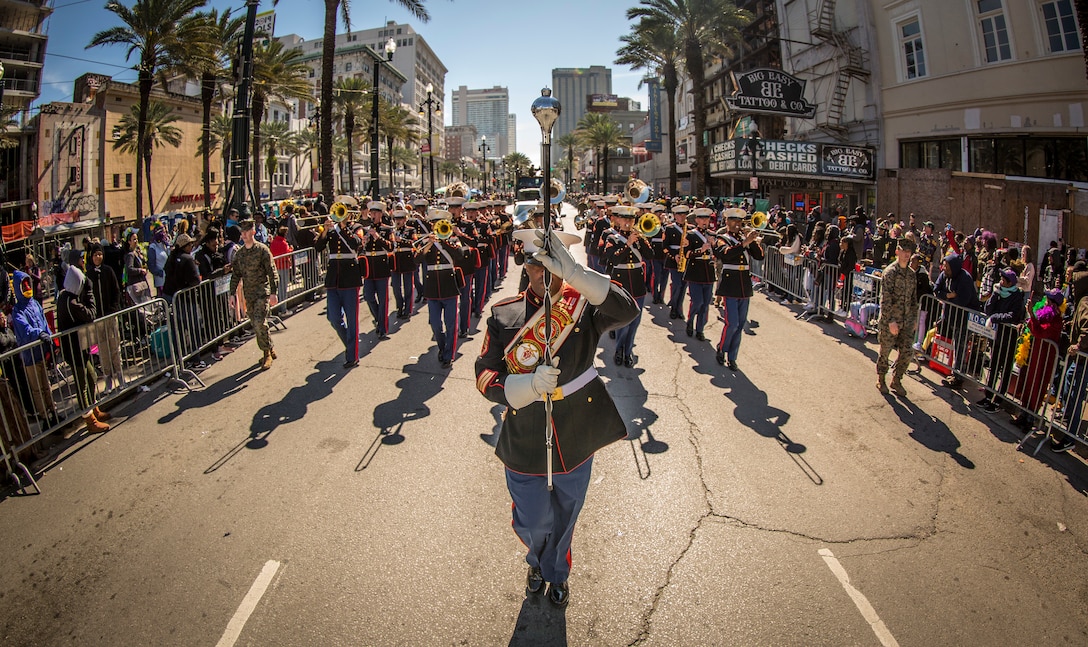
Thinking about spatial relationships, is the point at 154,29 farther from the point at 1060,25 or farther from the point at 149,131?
the point at 1060,25

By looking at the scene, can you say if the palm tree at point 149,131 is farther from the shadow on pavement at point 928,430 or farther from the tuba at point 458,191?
the shadow on pavement at point 928,430

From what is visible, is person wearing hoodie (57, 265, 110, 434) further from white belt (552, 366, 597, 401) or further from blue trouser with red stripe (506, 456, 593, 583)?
white belt (552, 366, 597, 401)

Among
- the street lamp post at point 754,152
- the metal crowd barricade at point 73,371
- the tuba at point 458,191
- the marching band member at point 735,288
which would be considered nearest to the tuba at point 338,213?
the metal crowd barricade at point 73,371

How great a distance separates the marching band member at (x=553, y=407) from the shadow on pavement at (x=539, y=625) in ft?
0.24

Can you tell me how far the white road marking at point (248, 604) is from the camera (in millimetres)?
3429

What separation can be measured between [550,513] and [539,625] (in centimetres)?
61

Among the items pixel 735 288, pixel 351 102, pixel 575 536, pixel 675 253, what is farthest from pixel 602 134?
pixel 575 536

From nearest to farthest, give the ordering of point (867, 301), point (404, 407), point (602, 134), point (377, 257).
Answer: point (404, 407), point (377, 257), point (867, 301), point (602, 134)

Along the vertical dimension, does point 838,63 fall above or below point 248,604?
above

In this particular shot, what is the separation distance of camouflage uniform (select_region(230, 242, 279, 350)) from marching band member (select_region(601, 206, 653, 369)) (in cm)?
479

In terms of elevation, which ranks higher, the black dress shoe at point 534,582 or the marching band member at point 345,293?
the marching band member at point 345,293

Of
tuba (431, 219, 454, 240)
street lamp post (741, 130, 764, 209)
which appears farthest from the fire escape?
tuba (431, 219, 454, 240)

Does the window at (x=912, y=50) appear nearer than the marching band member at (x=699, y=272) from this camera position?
No

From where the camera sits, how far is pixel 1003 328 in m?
6.91
